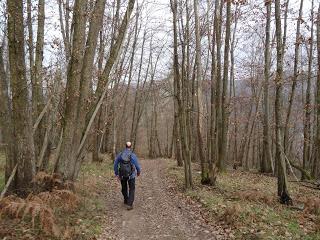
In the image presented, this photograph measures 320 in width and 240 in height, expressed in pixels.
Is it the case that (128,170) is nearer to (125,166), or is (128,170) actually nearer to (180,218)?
(125,166)

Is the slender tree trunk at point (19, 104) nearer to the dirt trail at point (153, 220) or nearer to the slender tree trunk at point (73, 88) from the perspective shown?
the slender tree trunk at point (73, 88)

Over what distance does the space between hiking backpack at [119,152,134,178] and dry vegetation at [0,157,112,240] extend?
1087 millimetres

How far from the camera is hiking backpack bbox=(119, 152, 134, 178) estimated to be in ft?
36.0

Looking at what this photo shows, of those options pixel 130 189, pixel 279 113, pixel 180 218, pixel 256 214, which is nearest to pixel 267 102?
pixel 279 113

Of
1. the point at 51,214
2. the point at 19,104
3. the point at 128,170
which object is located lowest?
the point at 51,214

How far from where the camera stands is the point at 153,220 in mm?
9578

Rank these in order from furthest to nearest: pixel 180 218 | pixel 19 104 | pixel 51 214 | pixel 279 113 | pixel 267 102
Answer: pixel 267 102, pixel 279 113, pixel 180 218, pixel 19 104, pixel 51 214

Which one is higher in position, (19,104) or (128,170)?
(19,104)

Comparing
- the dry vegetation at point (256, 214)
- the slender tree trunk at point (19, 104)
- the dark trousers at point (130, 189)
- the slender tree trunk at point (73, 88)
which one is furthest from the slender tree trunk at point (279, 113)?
the slender tree trunk at point (19, 104)

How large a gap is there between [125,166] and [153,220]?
2082 millimetres

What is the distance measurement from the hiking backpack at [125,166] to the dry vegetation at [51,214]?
109cm

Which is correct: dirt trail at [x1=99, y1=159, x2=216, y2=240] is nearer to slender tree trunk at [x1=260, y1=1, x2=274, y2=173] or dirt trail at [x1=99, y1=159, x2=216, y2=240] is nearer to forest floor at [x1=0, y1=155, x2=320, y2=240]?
forest floor at [x1=0, y1=155, x2=320, y2=240]

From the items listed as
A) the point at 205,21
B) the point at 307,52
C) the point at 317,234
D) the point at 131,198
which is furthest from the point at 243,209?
the point at 307,52

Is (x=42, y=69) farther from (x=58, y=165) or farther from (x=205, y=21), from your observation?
(x=205, y=21)
